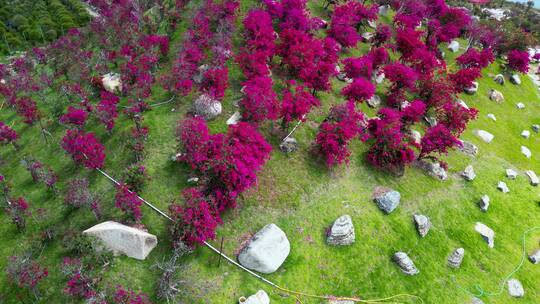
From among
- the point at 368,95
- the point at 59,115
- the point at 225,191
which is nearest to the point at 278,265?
the point at 225,191

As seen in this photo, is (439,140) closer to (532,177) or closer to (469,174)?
(469,174)

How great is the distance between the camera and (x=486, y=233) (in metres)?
21.7

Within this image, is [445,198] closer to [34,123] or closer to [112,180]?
[112,180]

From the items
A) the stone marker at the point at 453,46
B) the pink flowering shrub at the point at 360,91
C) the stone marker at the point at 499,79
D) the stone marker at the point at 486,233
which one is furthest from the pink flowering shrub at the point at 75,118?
the stone marker at the point at 499,79

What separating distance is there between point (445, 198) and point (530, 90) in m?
29.2

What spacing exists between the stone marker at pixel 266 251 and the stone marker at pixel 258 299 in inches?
47.9

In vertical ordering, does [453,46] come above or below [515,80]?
above

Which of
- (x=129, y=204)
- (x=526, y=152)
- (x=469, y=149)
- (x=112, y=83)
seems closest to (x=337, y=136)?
(x=129, y=204)

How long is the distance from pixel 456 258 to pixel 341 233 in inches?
305

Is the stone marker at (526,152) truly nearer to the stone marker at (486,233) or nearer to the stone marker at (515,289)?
the stone marker at (486,233)

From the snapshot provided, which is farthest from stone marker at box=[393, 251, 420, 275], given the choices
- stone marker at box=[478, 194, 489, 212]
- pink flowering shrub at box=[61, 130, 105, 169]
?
pink flowering shrub at box=[61, 130, 105, 169]

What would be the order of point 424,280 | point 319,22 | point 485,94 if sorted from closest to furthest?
point 424,280
point 319,22
point 485,94

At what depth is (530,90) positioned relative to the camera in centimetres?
4081

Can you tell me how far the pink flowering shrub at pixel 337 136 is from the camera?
21344 mm
